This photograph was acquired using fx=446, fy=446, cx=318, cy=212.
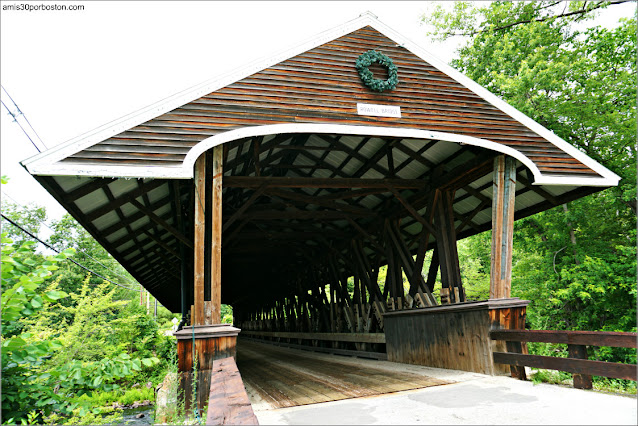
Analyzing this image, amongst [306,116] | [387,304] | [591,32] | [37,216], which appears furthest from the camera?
[37,216]

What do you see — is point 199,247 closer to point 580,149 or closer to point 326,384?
point 326,384

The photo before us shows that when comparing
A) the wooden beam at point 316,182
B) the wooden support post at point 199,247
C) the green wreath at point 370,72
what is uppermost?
the green wreath at point 370,72

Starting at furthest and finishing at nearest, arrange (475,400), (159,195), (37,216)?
(37,216) → (159,195) → (475,400)

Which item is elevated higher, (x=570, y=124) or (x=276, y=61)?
(x=570, y=124)

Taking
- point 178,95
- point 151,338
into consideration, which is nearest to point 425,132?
point 178,95

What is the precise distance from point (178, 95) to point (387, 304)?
627cm

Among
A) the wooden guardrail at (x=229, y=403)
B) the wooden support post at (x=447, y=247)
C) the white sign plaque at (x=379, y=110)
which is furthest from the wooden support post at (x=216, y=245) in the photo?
the wooden support post at (x=447, y=247)

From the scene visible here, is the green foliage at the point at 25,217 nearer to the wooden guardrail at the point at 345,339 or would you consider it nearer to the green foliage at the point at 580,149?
the wooden guardrail at the point at 345,339

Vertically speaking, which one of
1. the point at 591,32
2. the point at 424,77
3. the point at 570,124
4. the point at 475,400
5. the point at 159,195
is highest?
the point at 591,32

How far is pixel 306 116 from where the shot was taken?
5.70m

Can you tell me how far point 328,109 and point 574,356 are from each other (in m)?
3.93

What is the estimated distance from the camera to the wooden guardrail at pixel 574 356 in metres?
3.85

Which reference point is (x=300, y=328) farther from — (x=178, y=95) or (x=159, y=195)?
(x=178, y=95)

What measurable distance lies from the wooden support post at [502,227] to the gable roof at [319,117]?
0.33 m
